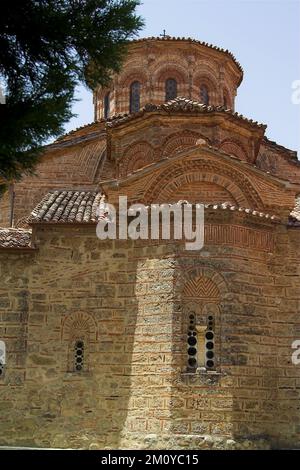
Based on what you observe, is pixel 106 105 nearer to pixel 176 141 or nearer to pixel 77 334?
pixel 176 141

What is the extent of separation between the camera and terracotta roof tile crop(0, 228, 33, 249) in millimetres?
11656

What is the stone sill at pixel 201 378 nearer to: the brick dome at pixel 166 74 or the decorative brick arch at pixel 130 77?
the brick dome at pixel 166 74

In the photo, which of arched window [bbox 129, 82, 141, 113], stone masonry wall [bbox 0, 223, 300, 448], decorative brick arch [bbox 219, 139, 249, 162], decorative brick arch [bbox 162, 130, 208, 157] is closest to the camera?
stone masonry wall [bbox 0, 223, 300, 448]

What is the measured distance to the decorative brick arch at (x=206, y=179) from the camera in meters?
11.6

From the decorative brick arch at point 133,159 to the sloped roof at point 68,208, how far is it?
3.21ft

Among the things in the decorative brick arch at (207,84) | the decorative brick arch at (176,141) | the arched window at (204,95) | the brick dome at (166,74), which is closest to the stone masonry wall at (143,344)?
the decorative brick arch at (176,141)

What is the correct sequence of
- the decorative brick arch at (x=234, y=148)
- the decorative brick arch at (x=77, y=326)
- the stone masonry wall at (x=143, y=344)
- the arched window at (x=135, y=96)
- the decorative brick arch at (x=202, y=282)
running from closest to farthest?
the stone masonry wall at (x=143, y=344)
the decorative brick arch at (x=202, y=282)
the decorative brick arch at (x=77, y=326)
the decorative brick arch at (x=234, y=148)
the arched window at (x=135, y=96)

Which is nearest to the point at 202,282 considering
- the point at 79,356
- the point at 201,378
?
the point at 201,378

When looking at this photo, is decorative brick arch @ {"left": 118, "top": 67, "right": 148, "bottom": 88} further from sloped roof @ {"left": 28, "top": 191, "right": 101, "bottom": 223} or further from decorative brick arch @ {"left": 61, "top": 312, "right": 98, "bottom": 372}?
decorative brick arch @ {"left": 61, "top": 312, "right": 98, "bottom": 372}

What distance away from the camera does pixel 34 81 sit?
6746 millimetres

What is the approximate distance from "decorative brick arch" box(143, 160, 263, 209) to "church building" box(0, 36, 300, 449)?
0.06 ft

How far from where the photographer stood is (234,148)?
45.4ft

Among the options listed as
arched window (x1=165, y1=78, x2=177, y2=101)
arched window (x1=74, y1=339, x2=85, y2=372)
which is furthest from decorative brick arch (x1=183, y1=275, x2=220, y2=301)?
arched window (x1=165, y1=78, x2=177, y2=101)

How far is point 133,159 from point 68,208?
2.32 metres
